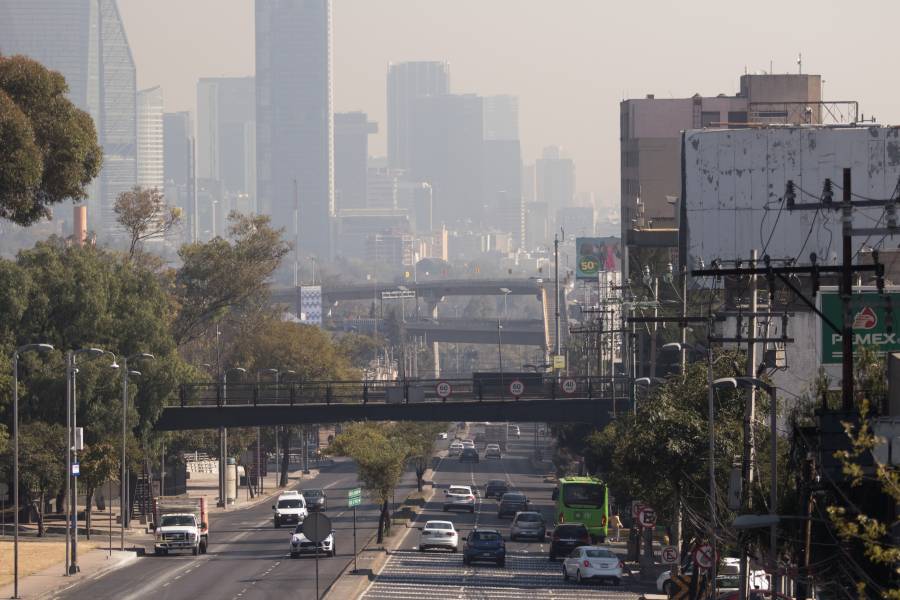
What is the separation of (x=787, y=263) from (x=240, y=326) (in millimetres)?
117899

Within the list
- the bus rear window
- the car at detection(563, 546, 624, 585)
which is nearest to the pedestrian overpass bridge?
the bus rear window

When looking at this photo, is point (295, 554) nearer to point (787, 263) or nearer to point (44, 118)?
point (44, 118)

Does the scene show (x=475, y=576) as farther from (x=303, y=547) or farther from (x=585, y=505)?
(x=585, y=505)

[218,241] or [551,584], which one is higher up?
[218,241]

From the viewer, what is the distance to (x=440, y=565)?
2426 inches

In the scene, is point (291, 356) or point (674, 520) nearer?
point (674, 520)

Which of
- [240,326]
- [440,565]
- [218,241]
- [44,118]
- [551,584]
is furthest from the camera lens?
[240,326]

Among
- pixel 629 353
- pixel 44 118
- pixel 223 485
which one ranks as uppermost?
pixel 44 118

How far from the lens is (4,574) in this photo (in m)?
57.6

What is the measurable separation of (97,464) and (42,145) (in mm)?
24118

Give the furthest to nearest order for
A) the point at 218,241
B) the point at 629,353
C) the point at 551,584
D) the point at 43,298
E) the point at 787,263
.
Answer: the point at 218,241 < the point at 629,353 < the point at 43,298 < the point at 551,584 < the point at 787,263

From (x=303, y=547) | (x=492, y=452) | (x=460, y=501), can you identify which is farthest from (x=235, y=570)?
(x=492, y=452)

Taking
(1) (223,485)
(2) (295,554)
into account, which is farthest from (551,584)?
(1) (223,485)

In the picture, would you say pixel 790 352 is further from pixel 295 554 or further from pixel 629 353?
pixel 629 353
